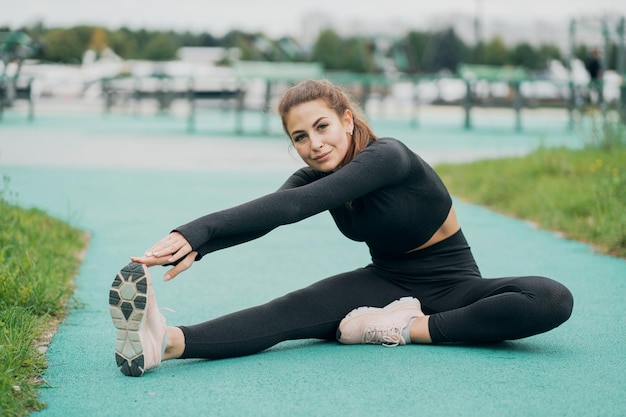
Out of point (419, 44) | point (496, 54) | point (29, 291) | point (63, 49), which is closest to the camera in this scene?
point (29, 291)

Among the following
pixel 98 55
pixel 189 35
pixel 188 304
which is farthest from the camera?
pixel 189 35

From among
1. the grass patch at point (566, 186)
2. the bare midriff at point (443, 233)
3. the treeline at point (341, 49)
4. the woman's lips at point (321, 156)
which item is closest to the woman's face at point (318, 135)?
the woman's lips at point (321, 156)

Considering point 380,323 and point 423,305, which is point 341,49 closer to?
point 423,305

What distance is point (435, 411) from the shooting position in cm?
277

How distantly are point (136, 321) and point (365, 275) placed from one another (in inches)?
40.9

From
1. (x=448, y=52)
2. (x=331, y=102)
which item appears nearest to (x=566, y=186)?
(x=331, y=102)

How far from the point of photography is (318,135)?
344 cm

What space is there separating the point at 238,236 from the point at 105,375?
2.07 ft

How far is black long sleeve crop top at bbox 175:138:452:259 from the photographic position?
10.1 feet

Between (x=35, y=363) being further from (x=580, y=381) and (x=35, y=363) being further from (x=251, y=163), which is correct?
(x=251, y=163)

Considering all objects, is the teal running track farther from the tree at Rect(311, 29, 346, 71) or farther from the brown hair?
the tree at Rect(311, 29, 346, 71)

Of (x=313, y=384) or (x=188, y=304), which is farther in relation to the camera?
(x=188, y=304)

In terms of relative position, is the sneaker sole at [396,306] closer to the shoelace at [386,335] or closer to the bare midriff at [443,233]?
the shoelace at [386,335]

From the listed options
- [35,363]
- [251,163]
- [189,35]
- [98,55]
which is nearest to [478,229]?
[35,363]
